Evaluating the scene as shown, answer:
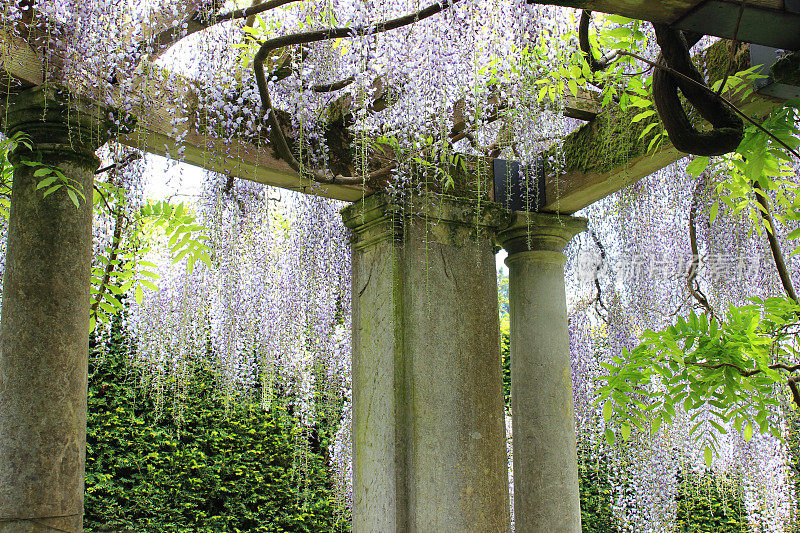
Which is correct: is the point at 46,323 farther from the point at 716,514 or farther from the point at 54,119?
the point at 716,514

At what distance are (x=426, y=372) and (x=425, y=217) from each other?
667 millimetres

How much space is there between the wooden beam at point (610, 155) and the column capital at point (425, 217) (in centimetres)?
39

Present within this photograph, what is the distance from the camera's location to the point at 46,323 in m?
2.16

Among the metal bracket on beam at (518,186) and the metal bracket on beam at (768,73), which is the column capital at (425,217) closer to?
the metal bracket on beam at (518,186)

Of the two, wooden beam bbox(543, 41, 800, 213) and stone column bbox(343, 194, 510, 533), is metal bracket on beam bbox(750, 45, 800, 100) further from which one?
stone column bbox(343, 194, 510, 533)

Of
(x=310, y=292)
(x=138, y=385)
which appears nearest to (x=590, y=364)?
(x=310, y=292)

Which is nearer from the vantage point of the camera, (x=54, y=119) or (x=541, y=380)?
(x=54, y=119)

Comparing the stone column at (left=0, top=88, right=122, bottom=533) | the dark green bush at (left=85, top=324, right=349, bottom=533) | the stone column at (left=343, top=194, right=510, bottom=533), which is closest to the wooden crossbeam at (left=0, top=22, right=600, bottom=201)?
the stone column at (left=0, top=88, right=122, bottom=533)

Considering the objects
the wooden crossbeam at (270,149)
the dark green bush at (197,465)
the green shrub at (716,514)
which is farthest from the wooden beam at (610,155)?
the green shrub at (716,514)

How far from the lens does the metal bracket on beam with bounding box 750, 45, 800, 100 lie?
69.2 inches

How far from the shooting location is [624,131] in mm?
2871

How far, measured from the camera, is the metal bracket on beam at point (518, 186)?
340 cm

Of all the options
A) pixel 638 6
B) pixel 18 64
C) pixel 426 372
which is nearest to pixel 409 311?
pixel 426 372

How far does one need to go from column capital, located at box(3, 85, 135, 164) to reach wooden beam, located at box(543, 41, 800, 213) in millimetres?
2009
